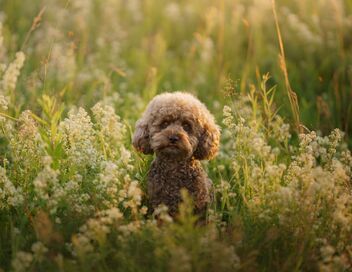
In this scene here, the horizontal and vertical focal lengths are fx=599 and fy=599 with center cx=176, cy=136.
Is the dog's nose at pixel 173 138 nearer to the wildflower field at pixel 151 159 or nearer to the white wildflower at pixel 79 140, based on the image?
the wildflower field at pixel 151 159

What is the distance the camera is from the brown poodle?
4633mm

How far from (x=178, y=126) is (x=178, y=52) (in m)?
4.98

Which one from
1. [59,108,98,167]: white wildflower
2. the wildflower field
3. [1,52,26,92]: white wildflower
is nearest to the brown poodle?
the wildflower field

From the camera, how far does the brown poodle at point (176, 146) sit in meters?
4.63

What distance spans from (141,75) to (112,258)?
4.66 metres

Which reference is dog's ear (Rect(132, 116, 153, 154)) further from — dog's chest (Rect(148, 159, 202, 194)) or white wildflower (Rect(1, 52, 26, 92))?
white wildflower (Rect(1, 52, 26, 92))

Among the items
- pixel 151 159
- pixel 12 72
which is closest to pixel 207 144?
pixel 151 159

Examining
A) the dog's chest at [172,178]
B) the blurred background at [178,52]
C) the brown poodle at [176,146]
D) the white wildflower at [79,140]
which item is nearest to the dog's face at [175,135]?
the brown poodle at [176,146]

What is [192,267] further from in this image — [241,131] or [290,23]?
[290,23]

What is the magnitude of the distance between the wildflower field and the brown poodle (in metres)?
0.17

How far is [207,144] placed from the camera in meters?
4.81

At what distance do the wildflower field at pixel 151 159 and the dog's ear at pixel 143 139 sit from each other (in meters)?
0.20

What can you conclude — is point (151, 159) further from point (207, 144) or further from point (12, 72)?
point (12, 72)

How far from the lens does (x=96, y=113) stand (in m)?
5.21
